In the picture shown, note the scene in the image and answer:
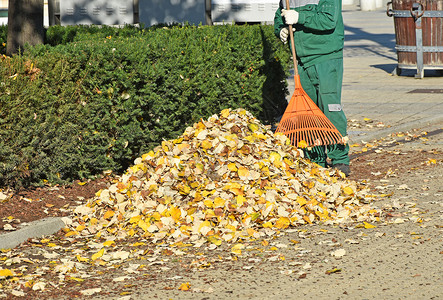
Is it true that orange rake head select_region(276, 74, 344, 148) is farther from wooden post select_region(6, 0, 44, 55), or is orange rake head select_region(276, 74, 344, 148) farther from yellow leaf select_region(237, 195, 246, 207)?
wooden post select_region(6, 0, 44, 55)

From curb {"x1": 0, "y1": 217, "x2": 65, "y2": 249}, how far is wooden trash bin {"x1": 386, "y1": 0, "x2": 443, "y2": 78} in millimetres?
10616

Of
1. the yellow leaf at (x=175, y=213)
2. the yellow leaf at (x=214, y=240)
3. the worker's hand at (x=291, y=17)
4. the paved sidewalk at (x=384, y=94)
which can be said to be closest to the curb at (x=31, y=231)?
the yellow leaf at (x=175, y=213)

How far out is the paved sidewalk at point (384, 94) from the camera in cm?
1112

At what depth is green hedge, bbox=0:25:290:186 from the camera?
7.19 meters

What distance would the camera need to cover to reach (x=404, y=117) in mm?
11516

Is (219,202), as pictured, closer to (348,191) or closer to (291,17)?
(348,191)

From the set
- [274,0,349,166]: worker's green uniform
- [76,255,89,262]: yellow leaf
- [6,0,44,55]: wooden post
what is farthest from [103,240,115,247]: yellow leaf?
[6,0,44,55]: wooden post

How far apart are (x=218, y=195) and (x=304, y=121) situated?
5.48 feet

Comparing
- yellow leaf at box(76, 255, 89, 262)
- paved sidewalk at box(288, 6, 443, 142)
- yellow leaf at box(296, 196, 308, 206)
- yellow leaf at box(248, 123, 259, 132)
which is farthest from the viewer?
paved sidewalk at box(288, 6, 443, 142)

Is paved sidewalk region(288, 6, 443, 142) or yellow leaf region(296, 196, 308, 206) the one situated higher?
paved sidewalk region(288, 6, 443, 142)

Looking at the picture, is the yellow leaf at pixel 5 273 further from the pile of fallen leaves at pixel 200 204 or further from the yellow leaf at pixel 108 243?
the yellow leaf at pixel 108 243

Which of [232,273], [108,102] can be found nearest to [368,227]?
[232,273]

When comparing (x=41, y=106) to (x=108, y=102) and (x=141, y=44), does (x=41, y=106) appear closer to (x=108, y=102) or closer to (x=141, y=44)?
(x=108, y=102)

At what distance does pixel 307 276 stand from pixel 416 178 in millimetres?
3159
